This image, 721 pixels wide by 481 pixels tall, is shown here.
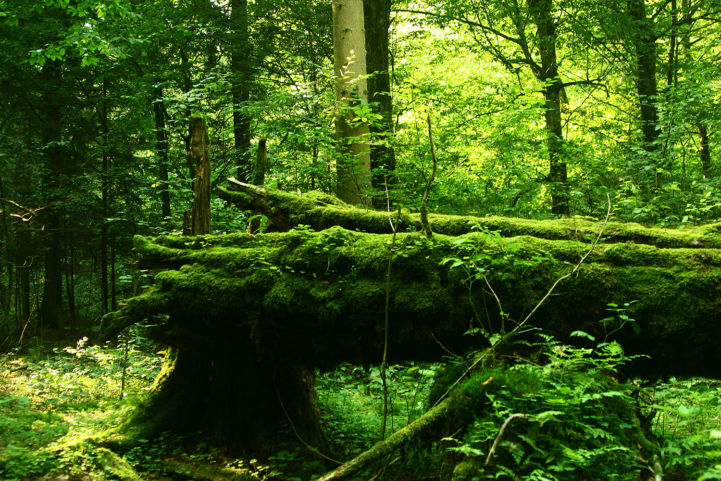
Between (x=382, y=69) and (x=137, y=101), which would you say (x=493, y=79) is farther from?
(x=137, y=101)

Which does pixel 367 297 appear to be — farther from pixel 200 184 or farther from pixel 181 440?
pixel 200 184

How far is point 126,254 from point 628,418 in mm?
15828

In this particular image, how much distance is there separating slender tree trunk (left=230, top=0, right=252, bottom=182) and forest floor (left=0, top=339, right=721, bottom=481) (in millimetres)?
5859

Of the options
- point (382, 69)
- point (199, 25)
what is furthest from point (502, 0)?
point (199, 25)

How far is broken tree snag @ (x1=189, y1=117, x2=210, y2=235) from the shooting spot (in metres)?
6.13

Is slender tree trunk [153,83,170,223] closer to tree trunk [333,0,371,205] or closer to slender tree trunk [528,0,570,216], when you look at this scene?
tree trunk [333,0,371,205]

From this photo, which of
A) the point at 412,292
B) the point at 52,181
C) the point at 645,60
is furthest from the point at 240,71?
the point at 412,292

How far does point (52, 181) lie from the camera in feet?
45.0

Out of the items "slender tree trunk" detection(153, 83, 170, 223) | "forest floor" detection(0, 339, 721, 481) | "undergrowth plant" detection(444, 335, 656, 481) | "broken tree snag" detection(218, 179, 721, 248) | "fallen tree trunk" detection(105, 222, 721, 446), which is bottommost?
"forest floor" detection(0, 339, 721, 481)

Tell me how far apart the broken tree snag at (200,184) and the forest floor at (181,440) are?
257 centimetres

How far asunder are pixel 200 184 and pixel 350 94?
3.05 meters

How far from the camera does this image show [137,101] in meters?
11.8

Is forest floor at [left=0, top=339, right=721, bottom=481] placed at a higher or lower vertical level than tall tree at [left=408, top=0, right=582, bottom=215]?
lower

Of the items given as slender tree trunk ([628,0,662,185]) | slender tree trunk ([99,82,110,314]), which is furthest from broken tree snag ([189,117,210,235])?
slender tree trunk ([628,0,662,185])
